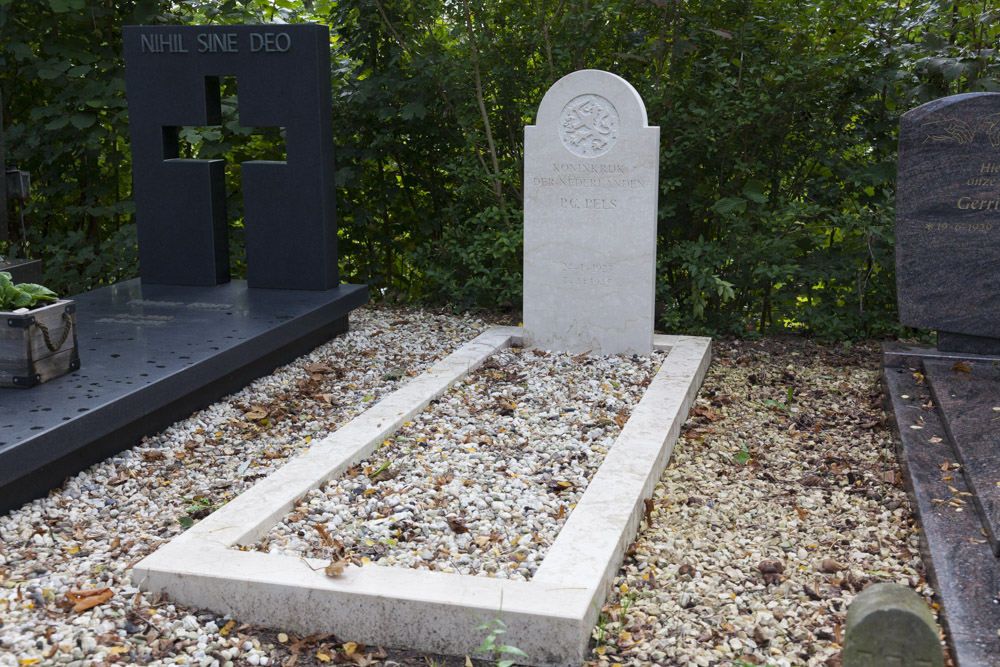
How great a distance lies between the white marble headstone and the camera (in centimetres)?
503

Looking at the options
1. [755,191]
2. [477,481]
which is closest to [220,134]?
[755,191]

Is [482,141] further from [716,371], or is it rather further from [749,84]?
[716,371]

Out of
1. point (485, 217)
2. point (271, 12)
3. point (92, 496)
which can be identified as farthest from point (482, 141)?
point (92, 496)

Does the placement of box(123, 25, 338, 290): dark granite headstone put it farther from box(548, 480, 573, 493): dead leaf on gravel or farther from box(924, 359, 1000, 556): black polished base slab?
box(924, 359, 1000, 556): black polished base slab

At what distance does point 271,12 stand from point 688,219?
11.5 feet

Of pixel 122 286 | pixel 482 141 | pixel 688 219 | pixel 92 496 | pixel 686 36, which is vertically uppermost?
pixel 686 36

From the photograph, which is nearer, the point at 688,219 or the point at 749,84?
the point at 749,84

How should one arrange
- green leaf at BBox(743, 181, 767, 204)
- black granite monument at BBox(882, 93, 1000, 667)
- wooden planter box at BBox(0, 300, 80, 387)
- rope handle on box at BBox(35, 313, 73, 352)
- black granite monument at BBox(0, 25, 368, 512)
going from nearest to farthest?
wooden planter box at BBox(0, 300, 80, 387) → rope handle on box at BBox(35, 313, 73, 352) → black granite monument at BBox(882, 93, 1000, 667) → black granite monument at BBox(0, 25, 368, 512) → green leaf at BBox(743, 181, 767, 204)

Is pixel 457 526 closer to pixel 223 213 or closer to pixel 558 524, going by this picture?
pixel 558 524

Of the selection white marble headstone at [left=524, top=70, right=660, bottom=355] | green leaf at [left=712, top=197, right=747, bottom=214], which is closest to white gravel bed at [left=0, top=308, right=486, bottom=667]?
white marble headstone at [left=524, top=70, right=660, bottom=355]

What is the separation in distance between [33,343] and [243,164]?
7.83 ft

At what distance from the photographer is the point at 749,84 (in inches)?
233

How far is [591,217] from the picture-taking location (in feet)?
16.9

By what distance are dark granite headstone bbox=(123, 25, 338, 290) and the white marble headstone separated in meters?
1.39
